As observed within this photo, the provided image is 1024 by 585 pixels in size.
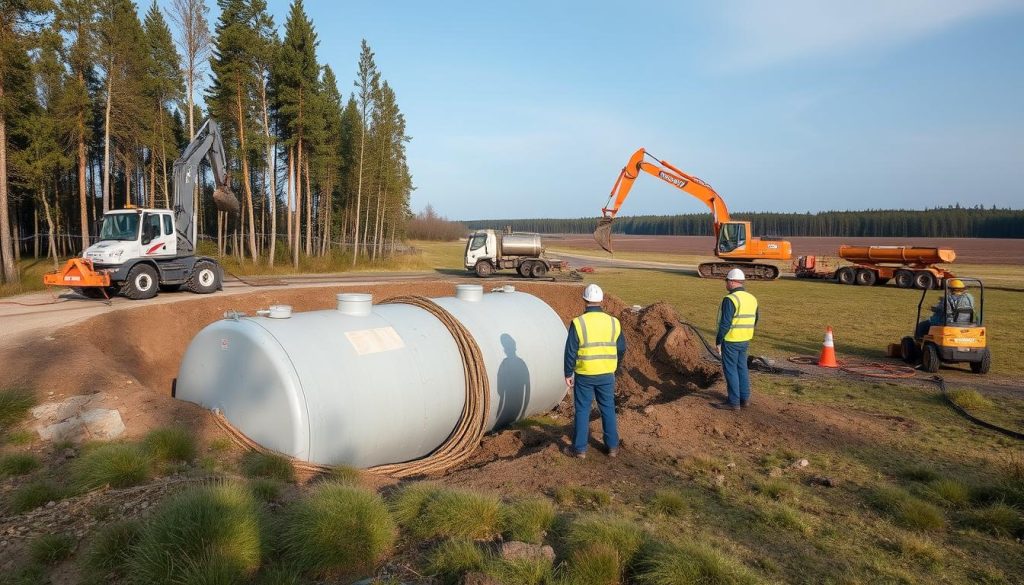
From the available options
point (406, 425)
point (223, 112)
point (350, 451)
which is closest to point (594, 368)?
point (406, 425)

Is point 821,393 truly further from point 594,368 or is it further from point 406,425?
point 406,425

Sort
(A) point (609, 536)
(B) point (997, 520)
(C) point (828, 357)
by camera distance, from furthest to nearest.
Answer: (C) point (828, 357) < (B) point (997, 520) < (A) point (609, 536)

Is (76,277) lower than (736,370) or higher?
higher

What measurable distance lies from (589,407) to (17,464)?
19.7 feet

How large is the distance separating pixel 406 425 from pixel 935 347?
1090cm

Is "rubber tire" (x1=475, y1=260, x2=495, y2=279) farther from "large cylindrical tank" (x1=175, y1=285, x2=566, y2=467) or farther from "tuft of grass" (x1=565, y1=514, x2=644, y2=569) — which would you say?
"tuft of grass" (x1=565, y1=514, x2=644, y2=569)

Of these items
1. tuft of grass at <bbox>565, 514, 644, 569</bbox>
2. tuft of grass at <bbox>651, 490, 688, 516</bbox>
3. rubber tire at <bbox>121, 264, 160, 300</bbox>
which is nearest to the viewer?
tuft of grass at <bbox>565, 514, 644, 569</bbox>

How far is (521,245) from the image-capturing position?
33.4 metres

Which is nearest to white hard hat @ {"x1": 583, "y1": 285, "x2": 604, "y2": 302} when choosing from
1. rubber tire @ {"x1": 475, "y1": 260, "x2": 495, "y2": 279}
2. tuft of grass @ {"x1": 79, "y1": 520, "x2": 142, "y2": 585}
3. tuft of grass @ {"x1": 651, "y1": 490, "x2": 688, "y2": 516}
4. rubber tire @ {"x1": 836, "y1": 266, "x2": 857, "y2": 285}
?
tuft of grass @ {"x1": 651, "y1": 490, "x2": 688, "y2": 516}

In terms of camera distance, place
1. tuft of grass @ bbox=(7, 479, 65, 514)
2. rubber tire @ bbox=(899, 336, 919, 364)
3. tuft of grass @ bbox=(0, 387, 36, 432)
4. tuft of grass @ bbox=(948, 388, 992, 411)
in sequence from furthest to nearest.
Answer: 1. rubber tire @ bbox=(899, 336, 919, 364)
2. tuft of grass @ bbox=(948, 388, 992, 411)
3. tuft of grass @ bbox=(0, 387, 36, 432)
4. tuft of grass @ bbox=(7, 479, 65, 514)

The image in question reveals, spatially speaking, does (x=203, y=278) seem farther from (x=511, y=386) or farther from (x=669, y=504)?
(x=669, y=504)

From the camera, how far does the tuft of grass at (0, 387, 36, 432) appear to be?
6.98 metres

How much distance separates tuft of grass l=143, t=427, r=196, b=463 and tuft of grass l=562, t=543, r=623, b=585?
4.19m

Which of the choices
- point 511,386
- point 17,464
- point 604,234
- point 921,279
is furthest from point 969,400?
point 921,279
